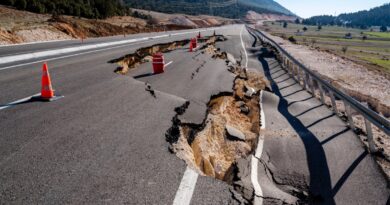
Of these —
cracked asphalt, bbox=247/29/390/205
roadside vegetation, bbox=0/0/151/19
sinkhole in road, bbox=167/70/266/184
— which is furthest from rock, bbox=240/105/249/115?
roadside vegetation, bbox=0/0/151/19

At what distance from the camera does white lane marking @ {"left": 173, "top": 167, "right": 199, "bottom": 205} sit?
12.0 feet

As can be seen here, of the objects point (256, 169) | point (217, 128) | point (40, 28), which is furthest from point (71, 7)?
point (256, 169)

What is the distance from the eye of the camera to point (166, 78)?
11945mm

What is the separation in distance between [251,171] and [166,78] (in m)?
6.99

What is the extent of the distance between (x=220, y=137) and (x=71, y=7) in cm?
3947

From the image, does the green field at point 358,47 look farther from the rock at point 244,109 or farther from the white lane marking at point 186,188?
the white lane marking at point 186,188

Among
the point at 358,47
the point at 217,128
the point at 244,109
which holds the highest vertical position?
the point at 217,128

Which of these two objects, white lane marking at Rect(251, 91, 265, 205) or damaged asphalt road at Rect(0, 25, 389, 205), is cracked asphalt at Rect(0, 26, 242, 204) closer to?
damaged asphalt road at Rect(0, 25, 389, 205)

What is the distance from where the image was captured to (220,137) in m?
7.23

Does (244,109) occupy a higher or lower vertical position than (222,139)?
lower

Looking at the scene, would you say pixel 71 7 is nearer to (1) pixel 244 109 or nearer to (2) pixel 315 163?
(1) pixel 244 109

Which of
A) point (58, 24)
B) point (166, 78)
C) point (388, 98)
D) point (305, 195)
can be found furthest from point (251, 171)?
point (58, 24)

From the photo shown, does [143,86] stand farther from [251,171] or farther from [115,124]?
[251,171]

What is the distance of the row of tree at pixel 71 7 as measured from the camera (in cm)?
3503
